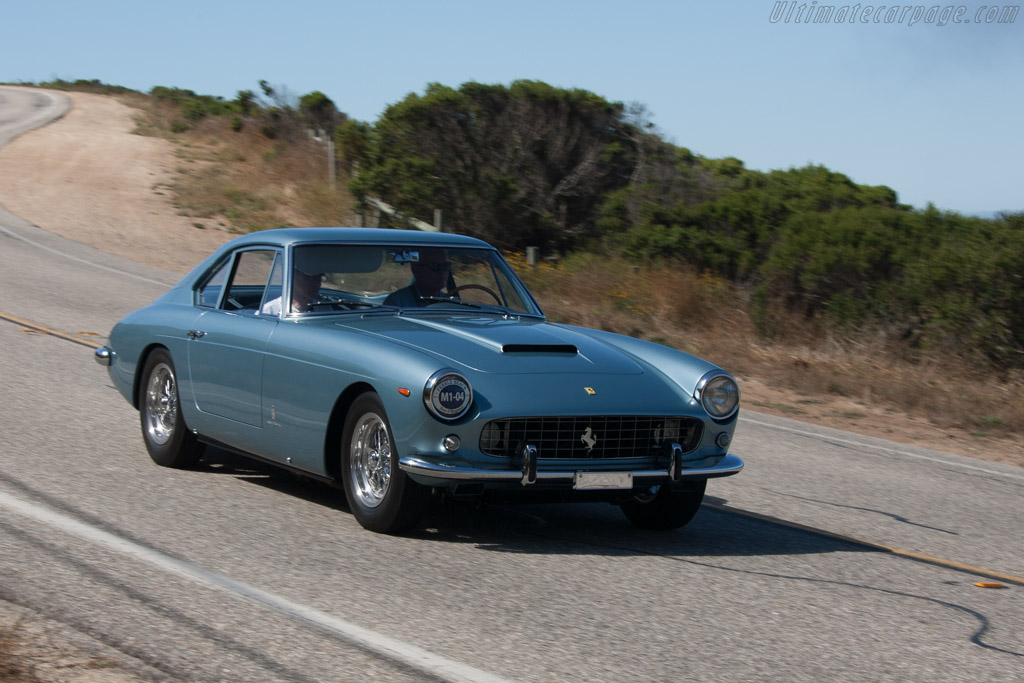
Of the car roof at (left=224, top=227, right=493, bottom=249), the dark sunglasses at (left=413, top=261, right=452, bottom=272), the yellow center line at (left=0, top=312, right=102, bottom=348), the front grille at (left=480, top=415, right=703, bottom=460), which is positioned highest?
the car roof at (left=224, top=227, right=493, bottom=249)

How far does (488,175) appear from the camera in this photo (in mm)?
23438

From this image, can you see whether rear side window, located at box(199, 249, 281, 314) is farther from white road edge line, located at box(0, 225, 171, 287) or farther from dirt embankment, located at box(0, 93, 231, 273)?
dirt embankment, located at box(0, 93, 231, 273)

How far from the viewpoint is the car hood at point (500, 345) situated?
5816mm

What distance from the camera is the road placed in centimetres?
419

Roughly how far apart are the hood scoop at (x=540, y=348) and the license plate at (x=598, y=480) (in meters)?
0.79

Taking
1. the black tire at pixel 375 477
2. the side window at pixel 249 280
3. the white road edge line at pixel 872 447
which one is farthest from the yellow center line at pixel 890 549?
the white road edge line at pixel 872 447

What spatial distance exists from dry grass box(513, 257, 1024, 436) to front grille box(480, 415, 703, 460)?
665 cm

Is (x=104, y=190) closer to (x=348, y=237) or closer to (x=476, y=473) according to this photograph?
(x=348, y=237)

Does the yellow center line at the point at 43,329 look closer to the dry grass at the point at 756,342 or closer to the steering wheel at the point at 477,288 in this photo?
the steering wheel at the point at 477,288

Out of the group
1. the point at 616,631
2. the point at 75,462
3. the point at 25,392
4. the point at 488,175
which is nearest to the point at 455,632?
the point at 616,631

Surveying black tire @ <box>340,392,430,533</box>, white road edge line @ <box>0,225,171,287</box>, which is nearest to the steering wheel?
black tire @ <box>340,392,430,533</box>

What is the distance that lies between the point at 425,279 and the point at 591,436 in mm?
1791

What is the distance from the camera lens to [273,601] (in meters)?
4.66

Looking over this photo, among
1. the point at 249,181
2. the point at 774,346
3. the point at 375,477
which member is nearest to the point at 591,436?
the point at 375,477
